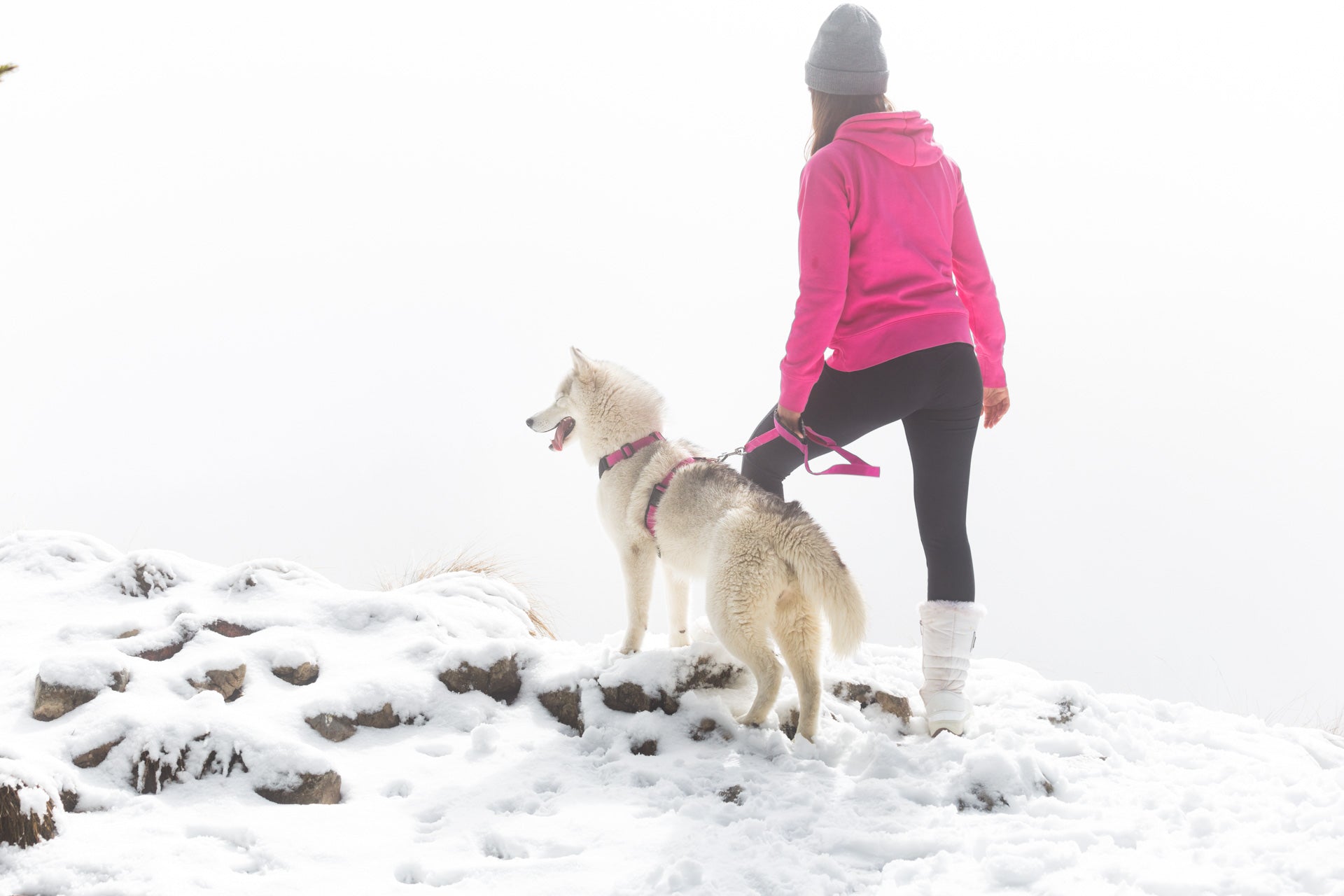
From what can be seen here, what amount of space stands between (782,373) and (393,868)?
235 cm

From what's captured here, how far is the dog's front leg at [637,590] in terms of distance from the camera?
4.34 m

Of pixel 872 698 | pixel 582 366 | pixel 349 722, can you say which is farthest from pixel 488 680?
pixel 872 698

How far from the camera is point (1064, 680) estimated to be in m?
4.48

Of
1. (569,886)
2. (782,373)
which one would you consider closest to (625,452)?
(782,373)

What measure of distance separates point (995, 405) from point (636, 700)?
225 cm

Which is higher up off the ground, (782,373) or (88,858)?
(782,373)

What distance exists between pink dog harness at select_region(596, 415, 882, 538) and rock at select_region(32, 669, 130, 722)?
244 centimetres

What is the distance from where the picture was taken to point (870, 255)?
3.68 m

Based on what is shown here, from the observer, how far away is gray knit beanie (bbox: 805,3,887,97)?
3740 mm

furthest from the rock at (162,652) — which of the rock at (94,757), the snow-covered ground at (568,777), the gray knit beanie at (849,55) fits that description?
the gray knit beanie at (849,55)

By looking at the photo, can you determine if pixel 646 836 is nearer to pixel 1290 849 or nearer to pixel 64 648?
pixel 1290 849

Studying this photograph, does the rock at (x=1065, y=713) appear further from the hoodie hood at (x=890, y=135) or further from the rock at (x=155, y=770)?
the rock at (x=155, y=770)

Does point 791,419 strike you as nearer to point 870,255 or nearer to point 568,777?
point 870,255

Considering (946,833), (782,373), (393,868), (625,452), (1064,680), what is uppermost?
(782,373)
